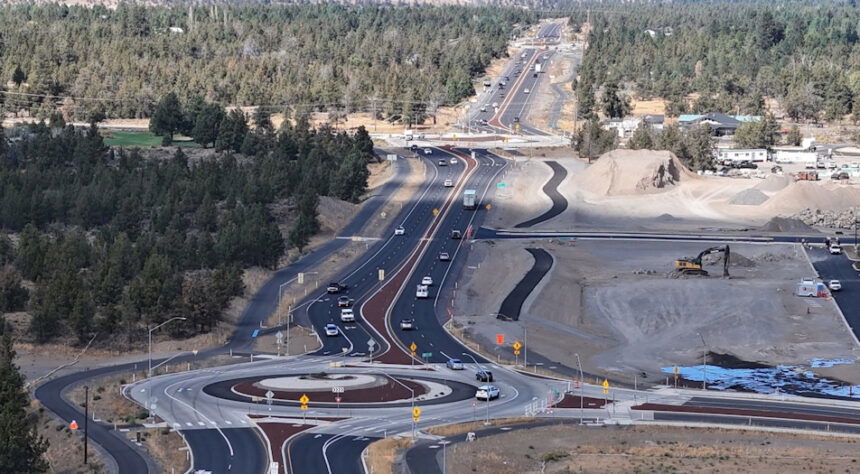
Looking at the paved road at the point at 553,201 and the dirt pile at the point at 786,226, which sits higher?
the dirt pile at the point at 786,226

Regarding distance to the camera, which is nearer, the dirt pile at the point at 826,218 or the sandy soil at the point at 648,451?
the sandy soil at the point at 648,451

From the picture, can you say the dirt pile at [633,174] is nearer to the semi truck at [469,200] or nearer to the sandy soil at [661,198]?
the sandy soil at [661,198]

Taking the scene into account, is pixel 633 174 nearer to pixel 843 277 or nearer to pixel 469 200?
pixel 469 200

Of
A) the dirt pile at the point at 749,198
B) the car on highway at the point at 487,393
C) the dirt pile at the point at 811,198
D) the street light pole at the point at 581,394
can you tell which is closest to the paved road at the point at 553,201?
the dirt pile at the point at 749,198

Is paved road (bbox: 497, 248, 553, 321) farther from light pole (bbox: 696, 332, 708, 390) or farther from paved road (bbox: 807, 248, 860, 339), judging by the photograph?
paved road (bbox: 807, 248, 860, 339)

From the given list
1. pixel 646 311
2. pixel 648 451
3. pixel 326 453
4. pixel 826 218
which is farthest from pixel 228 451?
pixel 826 218

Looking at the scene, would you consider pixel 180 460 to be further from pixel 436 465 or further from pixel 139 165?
pixel 139 165
